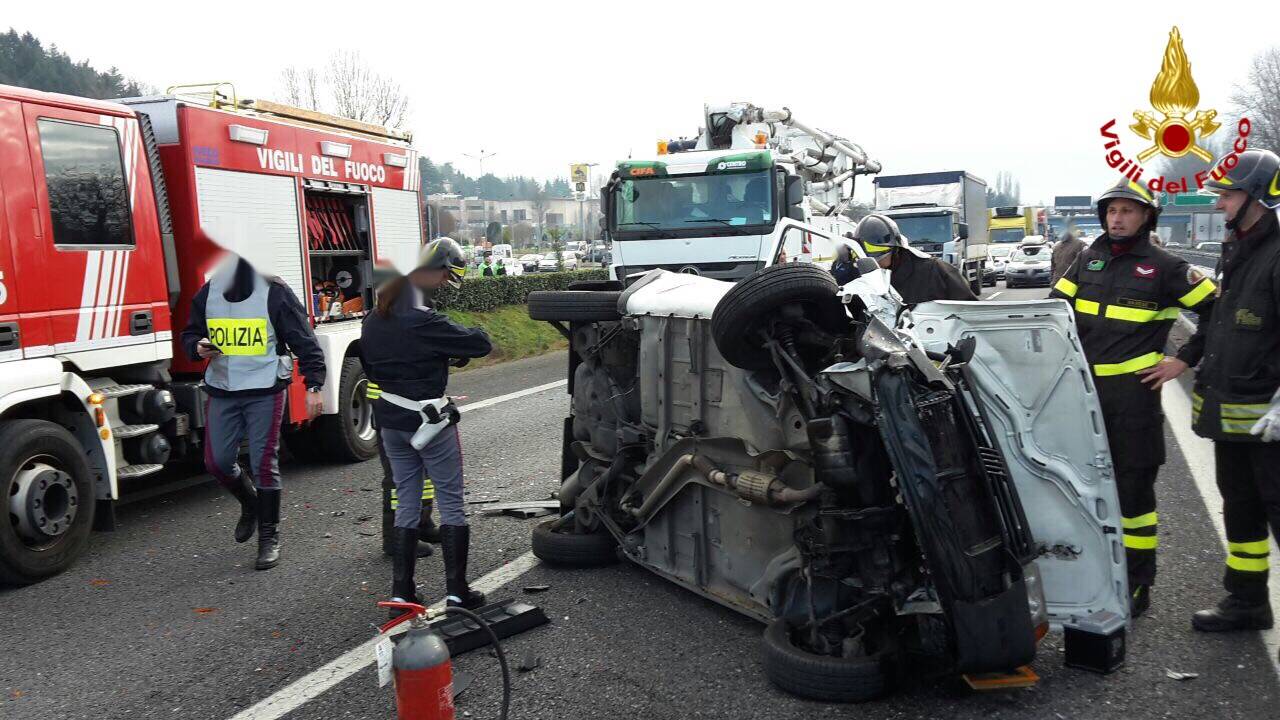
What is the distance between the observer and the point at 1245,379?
409cm

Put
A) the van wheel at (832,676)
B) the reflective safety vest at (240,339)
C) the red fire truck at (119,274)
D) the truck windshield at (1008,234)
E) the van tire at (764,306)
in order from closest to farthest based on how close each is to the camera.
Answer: the van wheel at (832,676) < the van tire at (764,306) < the red fire truck at (119,274) < the reflective safety vest at (240,339) < the truck windshield at (1008,234)

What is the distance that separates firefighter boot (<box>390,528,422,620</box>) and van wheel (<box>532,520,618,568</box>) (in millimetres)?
782

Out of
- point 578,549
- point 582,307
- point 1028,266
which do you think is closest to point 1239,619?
point 578,549

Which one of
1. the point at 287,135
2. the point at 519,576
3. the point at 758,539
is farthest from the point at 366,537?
the point at 287,135

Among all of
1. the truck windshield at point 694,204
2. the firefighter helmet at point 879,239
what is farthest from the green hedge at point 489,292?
the firefighter helmet at point 879,239

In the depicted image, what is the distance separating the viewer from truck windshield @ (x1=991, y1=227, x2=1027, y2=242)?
1594 inches

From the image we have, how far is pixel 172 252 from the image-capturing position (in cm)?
656

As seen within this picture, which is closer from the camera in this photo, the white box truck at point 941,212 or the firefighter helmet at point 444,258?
the firefighter helmet at point 444,258

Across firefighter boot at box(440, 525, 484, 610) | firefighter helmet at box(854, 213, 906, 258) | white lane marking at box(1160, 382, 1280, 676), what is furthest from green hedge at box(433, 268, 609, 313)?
firefighter boot at box(440, 525, 484, 610)

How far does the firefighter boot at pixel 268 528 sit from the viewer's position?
18.4ft

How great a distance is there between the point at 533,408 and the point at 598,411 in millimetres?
5447

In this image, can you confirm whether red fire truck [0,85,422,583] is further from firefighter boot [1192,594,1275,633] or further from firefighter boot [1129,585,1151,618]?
firefighter boot [1192,594,1275,633]

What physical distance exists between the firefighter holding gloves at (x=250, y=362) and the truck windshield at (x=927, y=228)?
2002 cm

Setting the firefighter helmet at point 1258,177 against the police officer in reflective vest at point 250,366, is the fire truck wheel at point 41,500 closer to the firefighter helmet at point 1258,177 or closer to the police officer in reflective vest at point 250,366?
the police officer in reflective vest at point 250,366
